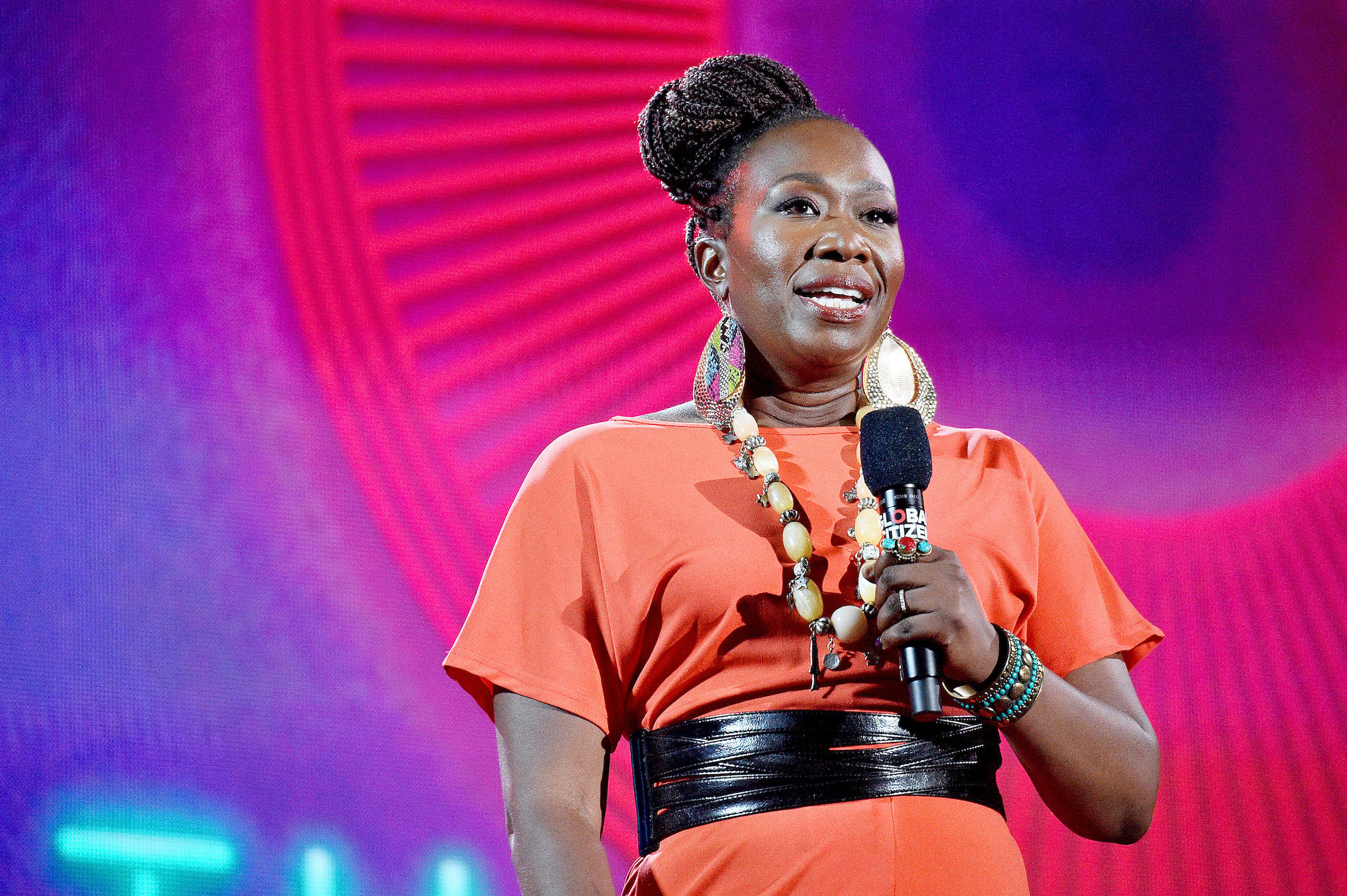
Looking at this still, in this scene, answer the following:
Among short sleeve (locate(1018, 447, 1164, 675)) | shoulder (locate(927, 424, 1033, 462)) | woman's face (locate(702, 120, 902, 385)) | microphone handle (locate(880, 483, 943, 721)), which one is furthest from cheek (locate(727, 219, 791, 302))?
microphone handle (locate(880, 483, 943, 721))

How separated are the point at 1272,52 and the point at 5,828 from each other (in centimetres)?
270

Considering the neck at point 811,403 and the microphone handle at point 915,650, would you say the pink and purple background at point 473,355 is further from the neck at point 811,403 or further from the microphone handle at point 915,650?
the microphone handle at point 915,650

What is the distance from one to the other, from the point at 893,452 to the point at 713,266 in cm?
60

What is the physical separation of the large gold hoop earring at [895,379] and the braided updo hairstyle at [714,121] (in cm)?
25

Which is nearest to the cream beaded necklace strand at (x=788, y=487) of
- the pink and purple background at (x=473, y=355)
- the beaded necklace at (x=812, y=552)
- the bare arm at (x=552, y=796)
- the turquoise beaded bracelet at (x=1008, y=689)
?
the beaded necklace at (x=812, y=552)

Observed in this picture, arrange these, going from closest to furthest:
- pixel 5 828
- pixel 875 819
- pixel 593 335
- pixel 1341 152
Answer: pixel 875 819 → pixel 5 828 → pixel 593 335 → pixel 1341 152

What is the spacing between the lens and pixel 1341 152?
272 cm

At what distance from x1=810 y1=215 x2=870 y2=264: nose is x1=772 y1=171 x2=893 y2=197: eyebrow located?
5 cm

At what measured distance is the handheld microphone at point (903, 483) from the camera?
3.58 ft

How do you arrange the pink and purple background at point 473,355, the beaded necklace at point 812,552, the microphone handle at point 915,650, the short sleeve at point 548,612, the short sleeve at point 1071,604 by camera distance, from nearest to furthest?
the microphone handle at point 915,650
the beaded necklace at point 812,552
the short sleeve at point 548,612
the short sleeve at point 1071,604
the pink and purple background at point 473,355

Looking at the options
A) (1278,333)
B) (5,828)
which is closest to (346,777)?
(5,828)

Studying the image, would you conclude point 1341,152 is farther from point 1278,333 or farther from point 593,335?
point 593,335

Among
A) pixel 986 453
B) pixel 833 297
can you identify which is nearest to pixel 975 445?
pixel 986 453

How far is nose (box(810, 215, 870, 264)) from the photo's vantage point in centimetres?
151
